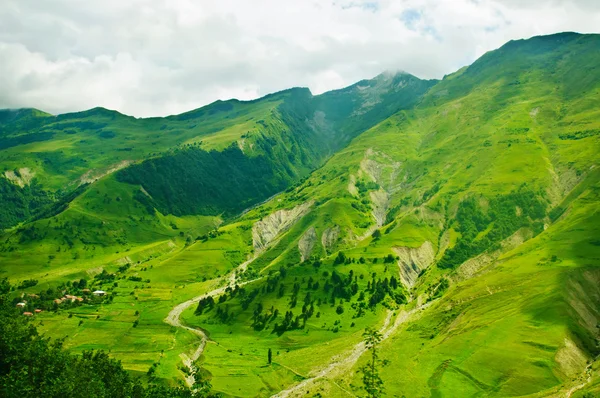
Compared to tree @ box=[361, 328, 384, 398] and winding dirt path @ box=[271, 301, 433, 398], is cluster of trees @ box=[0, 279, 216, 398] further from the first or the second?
tree @ box=[361, 328, 384, 398]

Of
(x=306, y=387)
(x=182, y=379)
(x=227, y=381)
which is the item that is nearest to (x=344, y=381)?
(x=306, y=387)

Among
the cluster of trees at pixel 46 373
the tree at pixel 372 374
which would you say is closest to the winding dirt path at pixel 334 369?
the tree at pixel 372 374

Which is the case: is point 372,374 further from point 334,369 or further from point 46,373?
point 46,373

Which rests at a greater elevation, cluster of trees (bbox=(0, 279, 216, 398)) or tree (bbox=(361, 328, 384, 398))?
cluster of trees (bbox=(0, 279, 216, 398))

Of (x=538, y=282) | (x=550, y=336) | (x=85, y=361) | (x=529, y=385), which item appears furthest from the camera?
(x=538, y=282)

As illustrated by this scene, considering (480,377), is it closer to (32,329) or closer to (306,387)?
(306,387)

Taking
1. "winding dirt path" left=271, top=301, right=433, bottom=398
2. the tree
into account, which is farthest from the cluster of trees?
the tree

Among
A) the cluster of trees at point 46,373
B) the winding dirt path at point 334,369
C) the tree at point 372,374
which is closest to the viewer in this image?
the cluster of trees at point 46,373

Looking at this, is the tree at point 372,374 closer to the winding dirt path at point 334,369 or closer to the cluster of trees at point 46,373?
the winding dirt path at point 334,369
